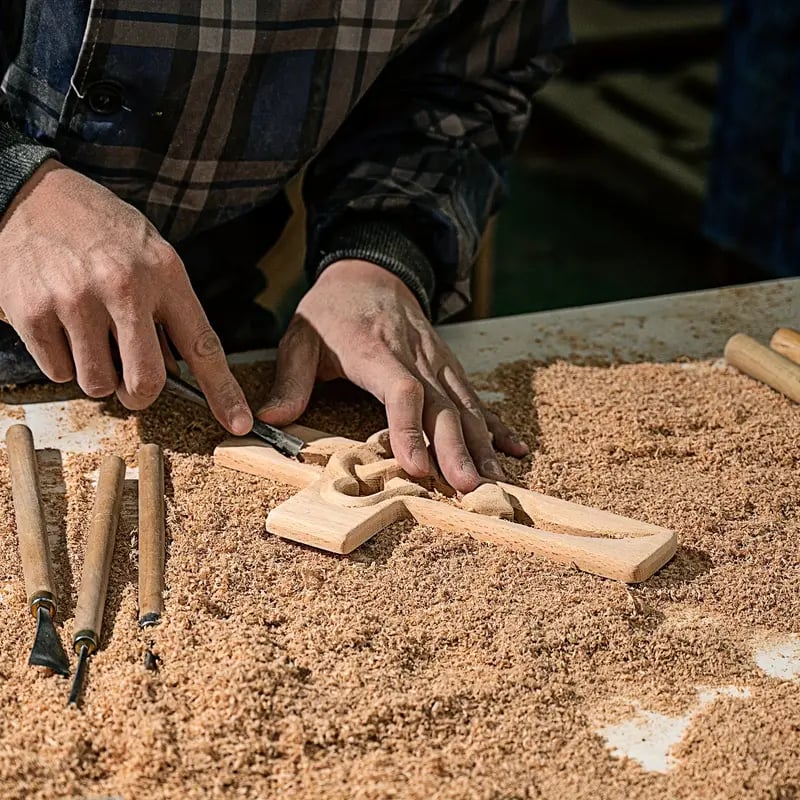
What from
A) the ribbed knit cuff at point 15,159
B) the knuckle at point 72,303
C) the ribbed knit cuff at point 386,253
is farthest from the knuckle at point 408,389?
the ribbed knit cuff at point 15,159

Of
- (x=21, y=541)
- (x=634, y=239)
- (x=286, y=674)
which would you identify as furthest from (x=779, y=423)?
(x=634, y=239)

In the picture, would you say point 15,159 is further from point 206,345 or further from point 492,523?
point 492,523

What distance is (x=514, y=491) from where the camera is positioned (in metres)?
1.10

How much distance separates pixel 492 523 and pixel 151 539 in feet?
0.98

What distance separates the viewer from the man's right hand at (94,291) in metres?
Result: 1.10

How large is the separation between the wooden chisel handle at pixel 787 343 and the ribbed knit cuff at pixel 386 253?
0.43m

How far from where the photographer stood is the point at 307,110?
1.39m

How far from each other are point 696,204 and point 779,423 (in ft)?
9.31

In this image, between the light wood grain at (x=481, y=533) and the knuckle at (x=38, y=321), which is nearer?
the light wood grain at (x=481, y=533)

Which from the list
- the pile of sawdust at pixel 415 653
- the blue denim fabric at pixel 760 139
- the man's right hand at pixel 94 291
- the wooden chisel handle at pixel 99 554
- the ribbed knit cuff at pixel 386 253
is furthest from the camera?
the blue denim fabric at pixel 760 139

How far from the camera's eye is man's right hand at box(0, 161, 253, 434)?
1.10 meters

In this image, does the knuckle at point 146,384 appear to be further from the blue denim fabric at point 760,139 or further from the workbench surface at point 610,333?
the blue denim fabric at point 760,139

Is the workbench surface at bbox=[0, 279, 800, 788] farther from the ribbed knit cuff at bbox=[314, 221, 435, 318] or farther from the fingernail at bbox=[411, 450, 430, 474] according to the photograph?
the fingernail at bbox=[411, 450, 430, 474]

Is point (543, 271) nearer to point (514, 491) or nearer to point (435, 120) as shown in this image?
point (435, 120)
